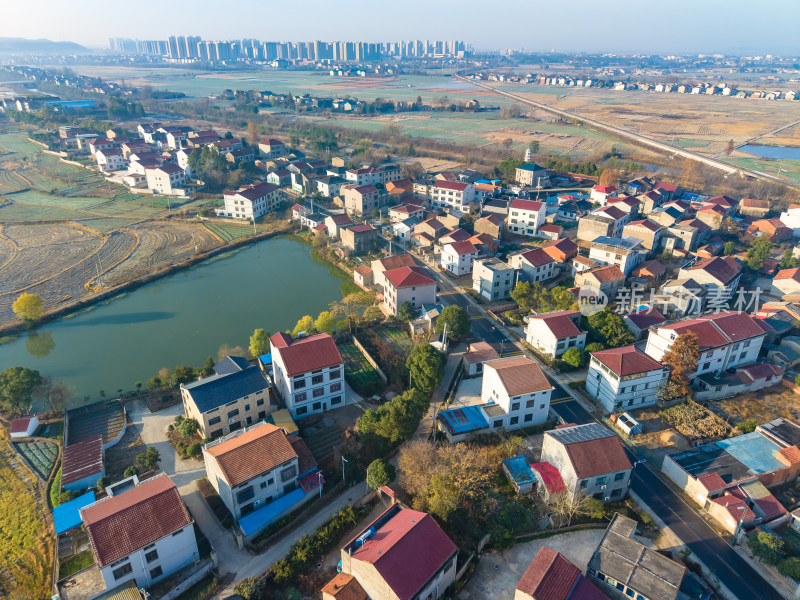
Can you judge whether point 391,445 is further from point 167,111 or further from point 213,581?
point 167,111

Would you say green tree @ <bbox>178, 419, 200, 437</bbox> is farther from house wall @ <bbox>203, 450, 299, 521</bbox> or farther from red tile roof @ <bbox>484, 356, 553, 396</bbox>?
red tile roof @ <bbox>484, 356, 553, 396</bbox>

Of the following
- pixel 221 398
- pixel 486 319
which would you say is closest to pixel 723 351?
Result: pixel 486 319

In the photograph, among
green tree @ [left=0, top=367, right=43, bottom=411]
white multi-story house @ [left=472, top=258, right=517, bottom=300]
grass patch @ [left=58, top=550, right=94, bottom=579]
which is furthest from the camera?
white multi-story house @ [left=472, top=258, right=517, bottom=300]

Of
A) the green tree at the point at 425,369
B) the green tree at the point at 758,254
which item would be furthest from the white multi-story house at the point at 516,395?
the green tree at the point at 758,254

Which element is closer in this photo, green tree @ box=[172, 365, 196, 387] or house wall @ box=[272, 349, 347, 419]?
house wall @ box=[272, 349, 347, 419]

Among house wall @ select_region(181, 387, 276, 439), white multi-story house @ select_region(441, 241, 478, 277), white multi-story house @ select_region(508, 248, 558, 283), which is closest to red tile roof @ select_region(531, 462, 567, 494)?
house wall @ select_region(181, 387, 276, 439)

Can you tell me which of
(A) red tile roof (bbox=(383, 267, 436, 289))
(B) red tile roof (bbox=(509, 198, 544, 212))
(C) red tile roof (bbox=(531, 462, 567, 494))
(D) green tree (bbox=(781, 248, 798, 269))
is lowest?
(C) red tile roof (bbox=(531, 462, 567, 494))
